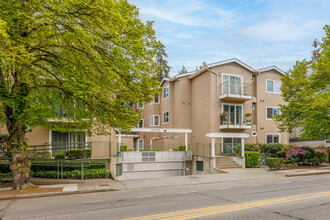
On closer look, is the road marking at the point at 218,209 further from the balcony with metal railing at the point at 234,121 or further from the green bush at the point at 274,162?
the balcony with metal railing at the point at 234,121

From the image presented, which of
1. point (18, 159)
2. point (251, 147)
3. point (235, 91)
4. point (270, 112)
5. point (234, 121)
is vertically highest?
point (235, 91)

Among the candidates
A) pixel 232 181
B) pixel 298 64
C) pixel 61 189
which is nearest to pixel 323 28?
pixel 298 64

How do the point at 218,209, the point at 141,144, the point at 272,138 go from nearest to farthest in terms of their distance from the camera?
1. the point at 218,209
2. the point at 272,138
3. the point at 141,144

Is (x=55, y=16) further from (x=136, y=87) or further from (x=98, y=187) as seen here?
(x=98, y=187)

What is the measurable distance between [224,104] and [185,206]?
18.1m

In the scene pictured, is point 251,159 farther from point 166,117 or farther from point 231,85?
point 166,117

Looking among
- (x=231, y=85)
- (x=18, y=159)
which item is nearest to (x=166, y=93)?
(x=231, y=85)

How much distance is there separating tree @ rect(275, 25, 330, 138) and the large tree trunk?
17577 mm

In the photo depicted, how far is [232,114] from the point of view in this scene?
82.0 feet

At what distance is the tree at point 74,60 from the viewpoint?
9.62m

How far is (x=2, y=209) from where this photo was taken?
8375 mm

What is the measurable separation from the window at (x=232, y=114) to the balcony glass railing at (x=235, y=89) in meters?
1.44

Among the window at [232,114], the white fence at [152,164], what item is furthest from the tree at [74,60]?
the window at [232,114]

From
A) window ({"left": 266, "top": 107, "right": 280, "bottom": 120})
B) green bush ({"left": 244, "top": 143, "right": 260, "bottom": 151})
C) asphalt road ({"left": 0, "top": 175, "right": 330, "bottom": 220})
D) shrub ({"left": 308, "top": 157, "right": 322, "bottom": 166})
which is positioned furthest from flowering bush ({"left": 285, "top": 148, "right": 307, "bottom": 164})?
asphalt road ({"left": 0, "top": 175, "right": 330, "bottom": 220})
